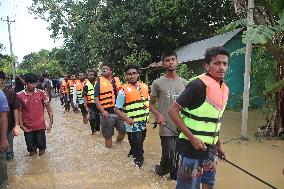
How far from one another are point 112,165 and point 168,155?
76.6 inches

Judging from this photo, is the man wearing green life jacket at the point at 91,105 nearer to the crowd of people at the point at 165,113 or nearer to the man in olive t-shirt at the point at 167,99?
the crowd of people at the point at 165,113

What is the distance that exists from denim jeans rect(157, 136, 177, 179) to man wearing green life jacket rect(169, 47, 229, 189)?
205 centimetres

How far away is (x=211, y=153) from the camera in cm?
387

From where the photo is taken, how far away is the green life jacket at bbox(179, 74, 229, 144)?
3.61 metres

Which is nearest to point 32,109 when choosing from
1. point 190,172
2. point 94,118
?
point 94,118

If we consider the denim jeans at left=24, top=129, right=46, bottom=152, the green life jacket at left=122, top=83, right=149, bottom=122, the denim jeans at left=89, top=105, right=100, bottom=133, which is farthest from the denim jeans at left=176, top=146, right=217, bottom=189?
the denim jeans at left=89, top=105, right=100, bottom=133

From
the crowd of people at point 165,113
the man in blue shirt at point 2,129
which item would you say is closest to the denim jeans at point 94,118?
the crowd of people at point 165,113

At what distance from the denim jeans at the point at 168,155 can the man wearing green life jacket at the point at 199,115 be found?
6.73 ft

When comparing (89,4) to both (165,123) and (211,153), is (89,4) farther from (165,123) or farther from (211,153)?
(211,153)

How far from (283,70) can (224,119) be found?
4800 millimetres

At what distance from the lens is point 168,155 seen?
5.96 meters

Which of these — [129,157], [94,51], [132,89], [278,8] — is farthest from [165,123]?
[94,51]

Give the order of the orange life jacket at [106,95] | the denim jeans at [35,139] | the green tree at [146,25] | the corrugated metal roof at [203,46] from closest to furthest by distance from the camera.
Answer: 1. the denim jeans at [35,139]
2. the orange life jacket at [106,95]
3. the corrugated metal roof at [203,46]
4. the green tree at [146,25]

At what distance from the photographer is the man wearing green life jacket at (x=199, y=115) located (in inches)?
141
